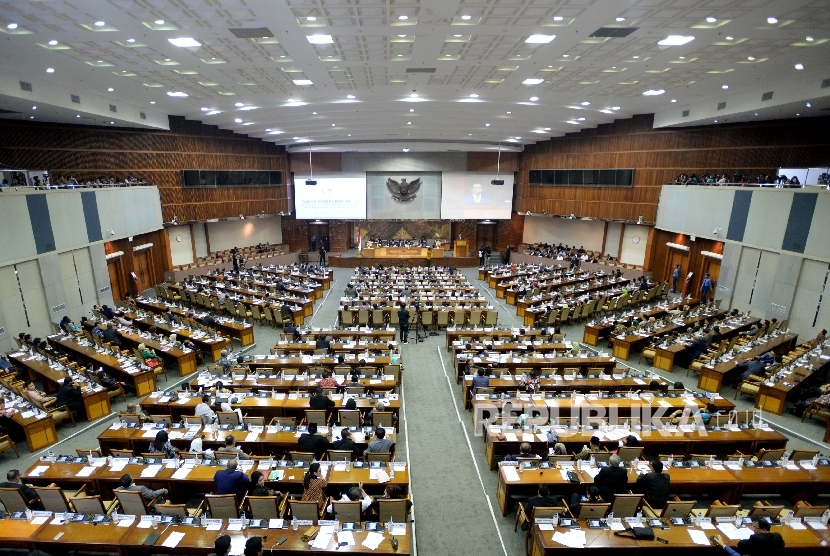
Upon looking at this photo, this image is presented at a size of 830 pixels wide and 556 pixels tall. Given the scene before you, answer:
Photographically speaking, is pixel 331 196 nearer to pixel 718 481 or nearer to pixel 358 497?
pixel 358 497

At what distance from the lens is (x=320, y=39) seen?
10656 millimetres

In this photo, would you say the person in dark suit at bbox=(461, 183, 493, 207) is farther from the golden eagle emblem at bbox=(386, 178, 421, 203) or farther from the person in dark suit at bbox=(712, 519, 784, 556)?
the person in dark suit at bbox=(712, 519, 784, 556)

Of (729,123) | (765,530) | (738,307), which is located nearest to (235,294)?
(765,530)

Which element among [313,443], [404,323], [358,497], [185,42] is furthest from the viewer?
[404,323]

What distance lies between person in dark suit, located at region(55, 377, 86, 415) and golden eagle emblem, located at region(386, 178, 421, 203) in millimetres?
25186

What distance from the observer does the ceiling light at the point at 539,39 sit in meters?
10.5

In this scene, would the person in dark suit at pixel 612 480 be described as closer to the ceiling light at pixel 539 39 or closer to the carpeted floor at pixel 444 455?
the carpeted floor at pixel 444 455

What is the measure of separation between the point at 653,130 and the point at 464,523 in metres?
23.4

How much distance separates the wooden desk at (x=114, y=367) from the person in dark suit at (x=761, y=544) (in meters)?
13.2

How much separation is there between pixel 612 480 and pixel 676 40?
10347 millimetres

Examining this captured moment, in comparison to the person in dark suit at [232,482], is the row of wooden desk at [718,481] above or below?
below

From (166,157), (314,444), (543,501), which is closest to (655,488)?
(543,501)

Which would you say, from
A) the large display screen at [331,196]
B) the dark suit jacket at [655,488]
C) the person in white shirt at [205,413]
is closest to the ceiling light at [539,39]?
the dark suit jacket at [655,488]

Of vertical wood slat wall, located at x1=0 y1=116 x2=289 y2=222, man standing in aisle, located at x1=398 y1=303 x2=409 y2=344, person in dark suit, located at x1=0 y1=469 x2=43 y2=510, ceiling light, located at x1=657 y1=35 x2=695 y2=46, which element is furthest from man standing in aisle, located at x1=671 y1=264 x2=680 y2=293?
vertical wood slat wall, located at x1=0 y1=116 x2=289 y2=222
